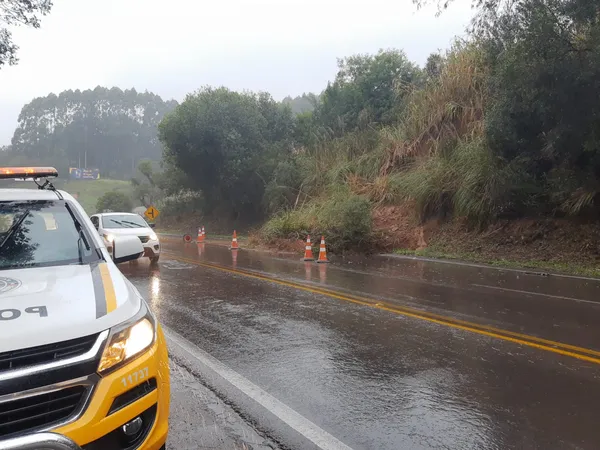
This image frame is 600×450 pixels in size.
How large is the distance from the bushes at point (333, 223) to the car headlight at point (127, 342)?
15.2m

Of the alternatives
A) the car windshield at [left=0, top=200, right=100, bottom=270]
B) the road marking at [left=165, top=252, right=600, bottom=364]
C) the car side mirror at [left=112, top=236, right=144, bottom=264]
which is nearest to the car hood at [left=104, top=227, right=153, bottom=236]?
the road marking at [left=165, top=252, right=600, bottom=364]

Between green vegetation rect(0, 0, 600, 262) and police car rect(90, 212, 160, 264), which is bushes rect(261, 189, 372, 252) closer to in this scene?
green vegetation rect(0, 0, 600, 262)

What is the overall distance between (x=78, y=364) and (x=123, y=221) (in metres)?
14.2

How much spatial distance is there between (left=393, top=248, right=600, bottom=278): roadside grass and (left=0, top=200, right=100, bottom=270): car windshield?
12.2m

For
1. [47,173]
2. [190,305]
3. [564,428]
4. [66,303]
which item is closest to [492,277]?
[190,305]

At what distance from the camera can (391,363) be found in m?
5.55

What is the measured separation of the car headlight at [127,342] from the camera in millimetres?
2648

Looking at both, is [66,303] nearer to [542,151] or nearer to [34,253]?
[34,253]

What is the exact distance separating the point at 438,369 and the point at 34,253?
4.01m

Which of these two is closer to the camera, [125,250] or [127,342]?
[127,342]

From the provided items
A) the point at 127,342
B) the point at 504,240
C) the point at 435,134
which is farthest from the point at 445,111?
the point at 127,342

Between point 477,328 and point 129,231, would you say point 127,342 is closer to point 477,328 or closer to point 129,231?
point 477,328

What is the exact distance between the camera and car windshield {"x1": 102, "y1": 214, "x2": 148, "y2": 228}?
15602 mm

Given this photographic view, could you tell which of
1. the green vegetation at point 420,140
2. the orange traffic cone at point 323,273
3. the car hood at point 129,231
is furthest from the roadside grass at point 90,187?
the orange traffic cone at point 323,273
